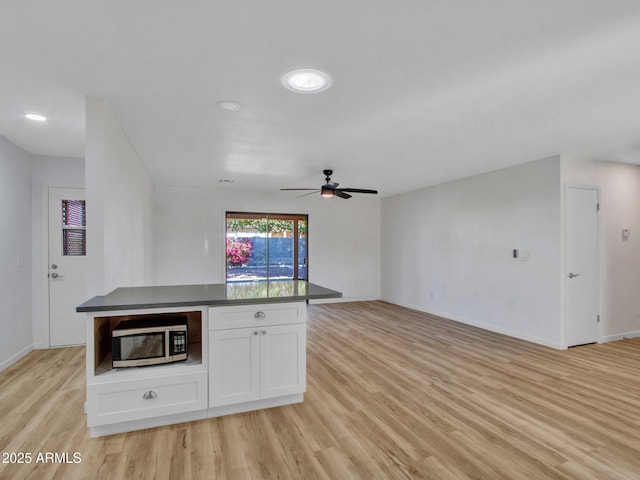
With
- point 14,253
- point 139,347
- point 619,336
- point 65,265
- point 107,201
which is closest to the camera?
point 139,347

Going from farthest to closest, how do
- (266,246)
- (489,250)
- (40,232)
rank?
(266,246) < (489,250) < (40,232)

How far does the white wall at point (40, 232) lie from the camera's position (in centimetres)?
409

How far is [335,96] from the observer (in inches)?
98.4

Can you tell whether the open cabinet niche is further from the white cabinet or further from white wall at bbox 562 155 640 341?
white wall at bbox 562 155 640 341

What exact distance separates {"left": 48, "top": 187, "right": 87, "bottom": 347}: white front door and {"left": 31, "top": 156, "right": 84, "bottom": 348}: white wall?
60 millimetres

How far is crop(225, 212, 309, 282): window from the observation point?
22.8ft

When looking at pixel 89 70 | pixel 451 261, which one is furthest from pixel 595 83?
pixel 451 261

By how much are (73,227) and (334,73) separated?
4.06 metres

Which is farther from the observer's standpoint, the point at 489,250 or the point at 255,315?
the point at 489,250

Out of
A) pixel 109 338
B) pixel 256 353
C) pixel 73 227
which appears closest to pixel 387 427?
pixel 256 353

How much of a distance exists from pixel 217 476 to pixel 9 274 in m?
3.43

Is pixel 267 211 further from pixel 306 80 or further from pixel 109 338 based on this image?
pixel 306 80

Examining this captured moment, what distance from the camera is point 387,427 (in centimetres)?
235

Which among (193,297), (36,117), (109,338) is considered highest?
(36,117)
